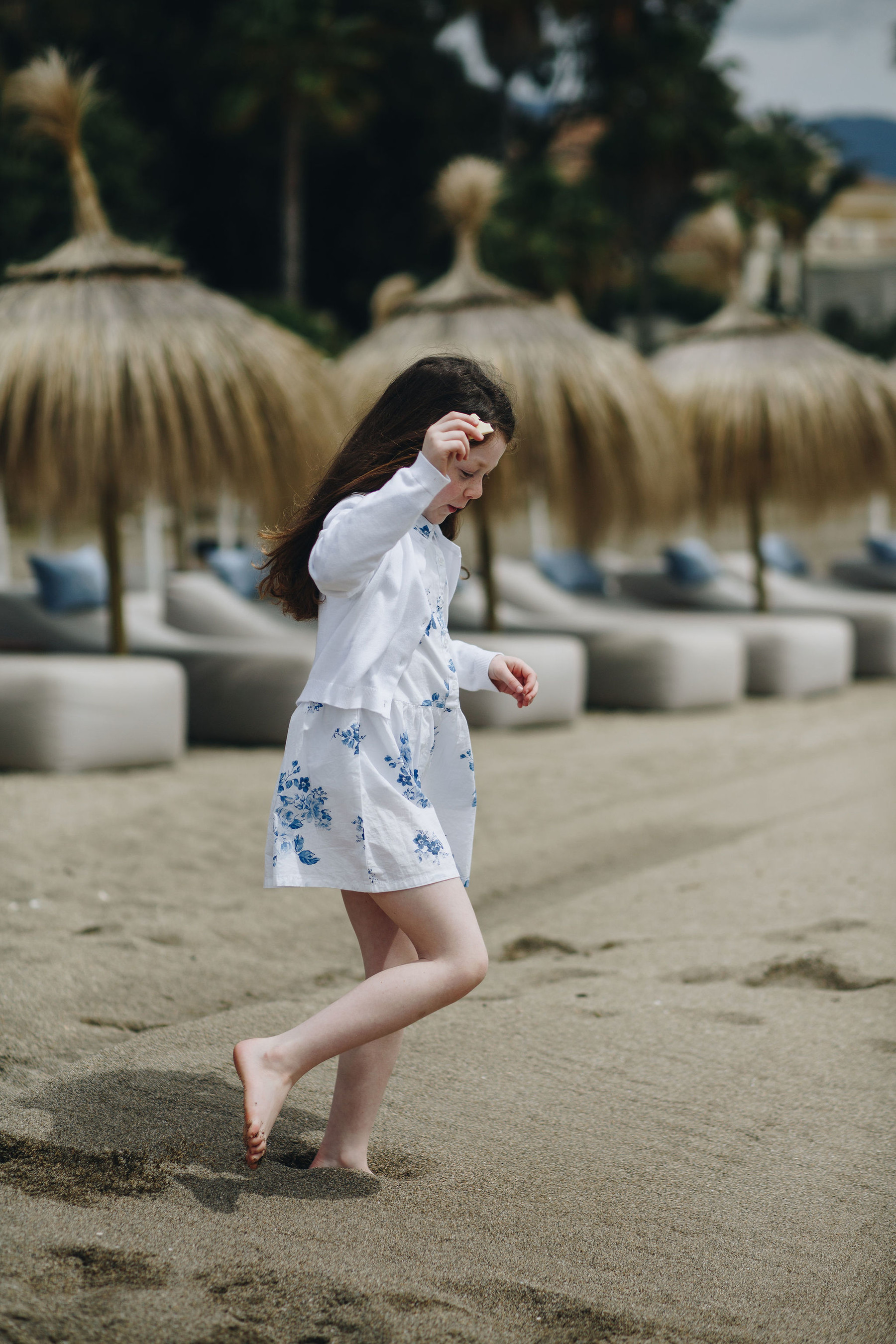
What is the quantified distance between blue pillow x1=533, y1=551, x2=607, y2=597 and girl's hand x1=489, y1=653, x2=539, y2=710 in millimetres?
8643

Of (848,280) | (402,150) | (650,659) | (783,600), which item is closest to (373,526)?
(650,659)

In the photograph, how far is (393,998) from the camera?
2098 millimetres

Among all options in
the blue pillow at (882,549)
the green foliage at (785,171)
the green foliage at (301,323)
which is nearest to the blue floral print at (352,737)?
the blue pillow at (882,549)

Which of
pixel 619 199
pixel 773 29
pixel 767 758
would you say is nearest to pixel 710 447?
pixel 767 758

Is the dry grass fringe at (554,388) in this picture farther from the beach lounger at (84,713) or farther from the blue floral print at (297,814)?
the blue floral print at (297,814)

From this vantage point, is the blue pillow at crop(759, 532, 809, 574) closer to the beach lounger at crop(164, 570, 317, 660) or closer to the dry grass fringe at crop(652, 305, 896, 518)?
the dry grass fringe at crop(652, 305, 896, 518)

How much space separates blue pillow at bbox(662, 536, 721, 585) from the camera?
11422mm

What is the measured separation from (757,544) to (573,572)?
1.53 metres

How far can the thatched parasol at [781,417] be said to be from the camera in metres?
9.75

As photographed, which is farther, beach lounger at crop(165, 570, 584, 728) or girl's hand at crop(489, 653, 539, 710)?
beach lounger at crop(165, 570, 584, 728)

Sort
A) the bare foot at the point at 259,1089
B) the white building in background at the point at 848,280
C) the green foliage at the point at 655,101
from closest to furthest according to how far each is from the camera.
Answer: the bare foot at the point at 259,1089, the green foliage at the point at 655,101, the white building in background at the point at 848,280

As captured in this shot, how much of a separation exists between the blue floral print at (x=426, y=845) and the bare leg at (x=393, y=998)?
51mm

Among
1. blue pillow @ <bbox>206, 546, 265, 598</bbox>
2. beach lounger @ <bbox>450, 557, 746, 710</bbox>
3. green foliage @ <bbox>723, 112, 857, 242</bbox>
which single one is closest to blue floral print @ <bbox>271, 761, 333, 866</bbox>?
beach lounger @ <bbox>450, 557, 746, 710</bbox>

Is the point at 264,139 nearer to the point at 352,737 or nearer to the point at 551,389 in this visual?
the point at 551,389
